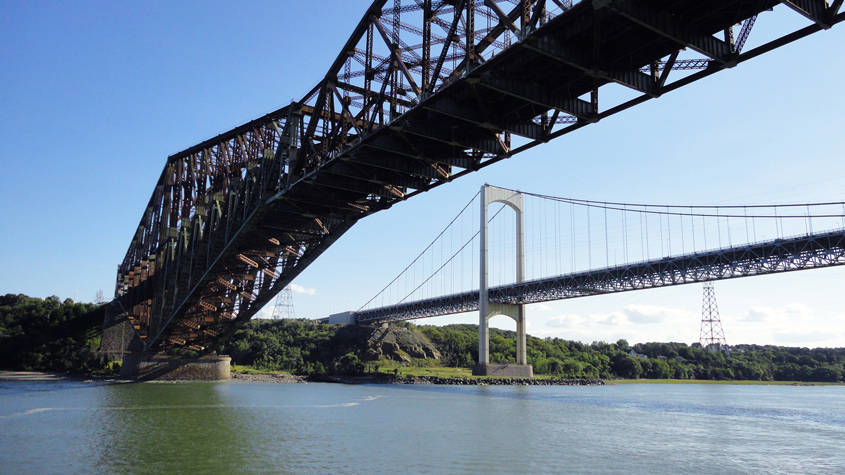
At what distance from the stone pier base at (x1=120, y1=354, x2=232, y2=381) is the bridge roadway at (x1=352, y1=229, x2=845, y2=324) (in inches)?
1711

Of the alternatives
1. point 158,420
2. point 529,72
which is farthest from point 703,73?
point 158,420

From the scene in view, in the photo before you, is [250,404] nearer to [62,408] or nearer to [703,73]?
[62,408]

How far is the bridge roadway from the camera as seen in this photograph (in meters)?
61.9

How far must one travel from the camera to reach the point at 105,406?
35.9 metres

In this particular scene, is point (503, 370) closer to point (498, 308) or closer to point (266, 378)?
point (498, 308)

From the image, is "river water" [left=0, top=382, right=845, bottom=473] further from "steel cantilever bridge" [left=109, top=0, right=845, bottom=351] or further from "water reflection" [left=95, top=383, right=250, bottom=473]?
"steel cantilever bridge" [left=109, top=0, right=845, bottom=351]

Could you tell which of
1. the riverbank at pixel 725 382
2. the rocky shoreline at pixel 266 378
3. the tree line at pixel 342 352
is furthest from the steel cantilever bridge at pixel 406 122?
the riverbank at pixel 725 382

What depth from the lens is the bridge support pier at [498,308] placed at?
8719 cm

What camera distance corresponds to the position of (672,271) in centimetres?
7319

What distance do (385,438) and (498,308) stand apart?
221 ft

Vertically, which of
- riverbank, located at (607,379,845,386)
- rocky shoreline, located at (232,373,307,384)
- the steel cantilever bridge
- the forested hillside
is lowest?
riverbank, located at (607,379,845,386)

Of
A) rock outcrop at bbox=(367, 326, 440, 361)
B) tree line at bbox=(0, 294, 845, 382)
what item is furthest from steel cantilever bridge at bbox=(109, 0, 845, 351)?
rock outcrop at bbox=(367, 326, 440, 361)

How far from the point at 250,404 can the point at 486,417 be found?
642 inches

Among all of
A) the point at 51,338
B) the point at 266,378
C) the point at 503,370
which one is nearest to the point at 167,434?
the point at 266,378
